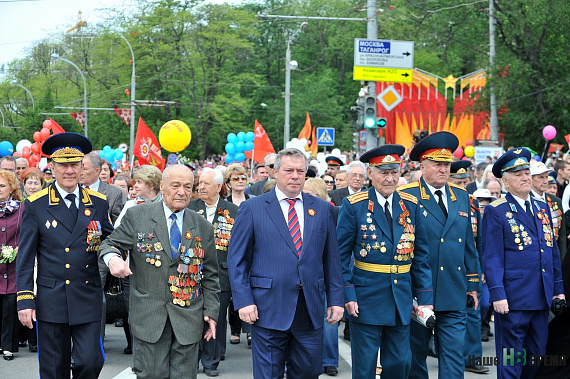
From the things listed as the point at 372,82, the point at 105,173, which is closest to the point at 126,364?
the point at 105,173

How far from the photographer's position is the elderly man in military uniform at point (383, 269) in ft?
20.2

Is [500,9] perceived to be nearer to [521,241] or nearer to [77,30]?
[521,241]

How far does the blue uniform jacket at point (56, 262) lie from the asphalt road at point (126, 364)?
7.37 feet

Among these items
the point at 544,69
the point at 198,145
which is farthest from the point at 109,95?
the point at 544,69

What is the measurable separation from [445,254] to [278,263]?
1940 mm

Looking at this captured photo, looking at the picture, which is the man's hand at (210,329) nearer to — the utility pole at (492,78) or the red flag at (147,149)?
the red flag at (147,149)

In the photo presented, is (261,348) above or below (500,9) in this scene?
below

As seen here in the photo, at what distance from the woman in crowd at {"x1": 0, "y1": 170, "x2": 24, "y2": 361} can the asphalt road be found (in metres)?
0.26

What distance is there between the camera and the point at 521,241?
690cm

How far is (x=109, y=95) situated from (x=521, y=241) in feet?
168

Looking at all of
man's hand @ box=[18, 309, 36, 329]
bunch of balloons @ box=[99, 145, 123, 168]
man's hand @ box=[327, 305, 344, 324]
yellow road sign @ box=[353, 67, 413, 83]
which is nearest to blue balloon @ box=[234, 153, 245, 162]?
bunch of balloons @ box=[99, 145, 123, 168]

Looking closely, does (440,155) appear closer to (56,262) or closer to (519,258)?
(519,258)

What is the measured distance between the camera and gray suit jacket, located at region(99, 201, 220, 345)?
217 inches

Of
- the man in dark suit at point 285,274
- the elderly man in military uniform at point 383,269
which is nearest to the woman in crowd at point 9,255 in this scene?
the man in dark suit at point 285,274
